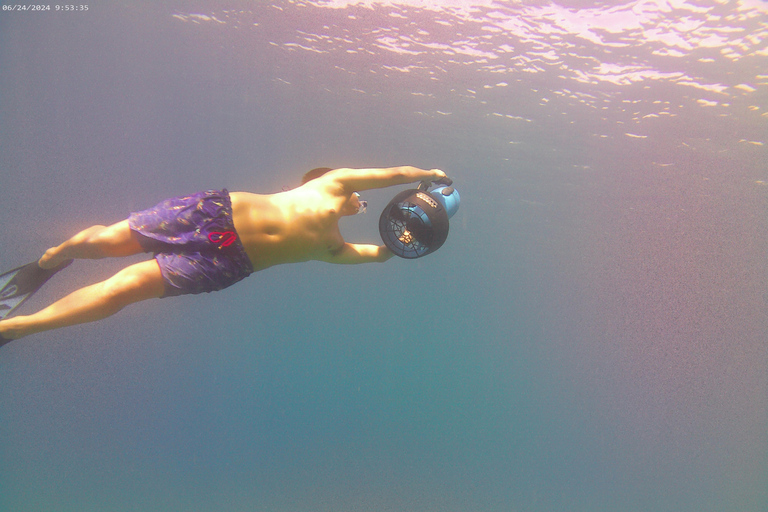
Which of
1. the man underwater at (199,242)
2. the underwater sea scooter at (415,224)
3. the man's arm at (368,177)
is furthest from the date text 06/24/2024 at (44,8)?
the underwater sea scooter at (415,224)

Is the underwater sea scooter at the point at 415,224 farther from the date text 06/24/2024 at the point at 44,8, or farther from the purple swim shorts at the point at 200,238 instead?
the date text 06/24/2024 at the point at 44,8

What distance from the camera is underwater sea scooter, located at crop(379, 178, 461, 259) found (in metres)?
3.54

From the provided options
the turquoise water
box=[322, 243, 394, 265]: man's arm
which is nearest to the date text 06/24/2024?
the turquoise water

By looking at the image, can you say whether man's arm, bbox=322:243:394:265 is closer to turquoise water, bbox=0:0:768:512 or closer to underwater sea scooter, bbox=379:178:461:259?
underwater sea scooter, bbox=379:178:461:259

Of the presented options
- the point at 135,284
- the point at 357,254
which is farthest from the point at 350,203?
the point at 135,284

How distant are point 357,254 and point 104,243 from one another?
2.14 meters

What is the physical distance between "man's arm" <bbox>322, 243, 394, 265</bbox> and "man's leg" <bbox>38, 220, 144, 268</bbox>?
1641 millimetres

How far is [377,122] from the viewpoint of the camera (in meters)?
18.3

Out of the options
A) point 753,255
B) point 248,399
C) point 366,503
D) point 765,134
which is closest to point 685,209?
point 765,134

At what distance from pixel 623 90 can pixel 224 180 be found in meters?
28.5

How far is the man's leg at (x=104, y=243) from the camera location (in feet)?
10.0

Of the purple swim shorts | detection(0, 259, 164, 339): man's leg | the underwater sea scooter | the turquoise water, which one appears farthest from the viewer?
the turquoise water

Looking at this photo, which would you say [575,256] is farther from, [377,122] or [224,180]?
[224,180]

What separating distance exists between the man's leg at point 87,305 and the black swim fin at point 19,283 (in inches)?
41.5
